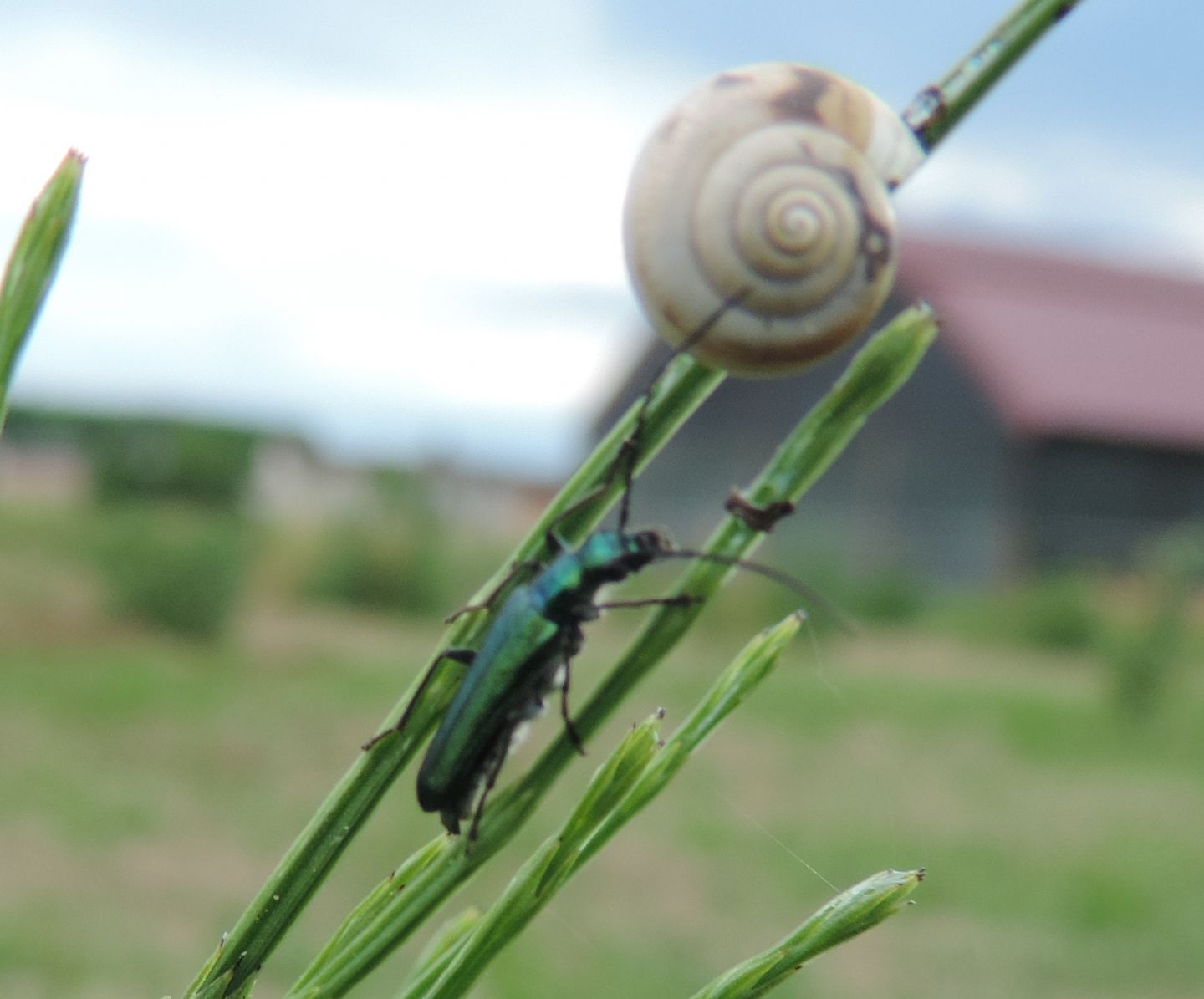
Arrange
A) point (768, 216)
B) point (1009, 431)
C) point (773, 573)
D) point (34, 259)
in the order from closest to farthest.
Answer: point (34, 259), point (768, 216), point (773, 573), point (1009, 431)

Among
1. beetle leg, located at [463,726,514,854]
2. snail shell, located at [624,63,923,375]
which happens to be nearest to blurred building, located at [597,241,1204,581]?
beetle leg, located at [463,726,514,854]

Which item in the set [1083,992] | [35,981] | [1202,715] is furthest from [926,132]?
[1202,715]

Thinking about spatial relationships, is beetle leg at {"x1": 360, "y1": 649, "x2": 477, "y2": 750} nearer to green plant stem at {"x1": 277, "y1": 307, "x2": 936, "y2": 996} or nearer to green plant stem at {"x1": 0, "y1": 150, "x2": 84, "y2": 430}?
green plant stem at {"x1": 277, "y1": 307, "x2": 936, "y2": 996}

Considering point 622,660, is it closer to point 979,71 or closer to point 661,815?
point 979,71

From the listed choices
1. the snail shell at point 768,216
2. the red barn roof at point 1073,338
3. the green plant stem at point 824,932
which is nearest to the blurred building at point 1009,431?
the red barn roof at point 1073,338

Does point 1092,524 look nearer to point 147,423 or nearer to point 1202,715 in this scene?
point 1202,715

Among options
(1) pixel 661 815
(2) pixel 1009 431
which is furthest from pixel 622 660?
(2) pixel 1009 431
